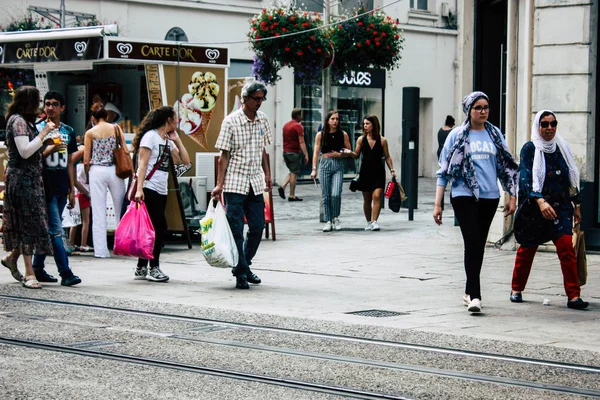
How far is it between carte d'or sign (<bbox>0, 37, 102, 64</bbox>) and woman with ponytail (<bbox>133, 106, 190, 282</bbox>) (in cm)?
335

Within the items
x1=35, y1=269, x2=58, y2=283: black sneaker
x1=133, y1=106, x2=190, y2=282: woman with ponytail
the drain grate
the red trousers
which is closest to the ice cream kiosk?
x1=133, y1=106, x2=190, y2=282: woman with ponytail

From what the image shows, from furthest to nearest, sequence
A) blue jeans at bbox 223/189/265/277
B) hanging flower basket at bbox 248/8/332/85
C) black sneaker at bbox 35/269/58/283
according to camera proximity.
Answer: hanging flower basket at bbox 248/8/332/85, black sneaker at bbox 35/269/58/283, blue jeans at bbox 223/189/265/277

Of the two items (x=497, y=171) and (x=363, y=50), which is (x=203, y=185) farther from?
(x=363, y=50)

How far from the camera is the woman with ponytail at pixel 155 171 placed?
444 inches

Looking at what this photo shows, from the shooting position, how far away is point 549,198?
31.4 feet

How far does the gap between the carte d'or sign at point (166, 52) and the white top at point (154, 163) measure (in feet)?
11.0

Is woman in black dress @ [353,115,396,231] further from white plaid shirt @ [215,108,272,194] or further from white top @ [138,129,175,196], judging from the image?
white plaid shirt @ [215,108,272,194]

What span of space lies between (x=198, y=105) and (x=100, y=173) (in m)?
2.69

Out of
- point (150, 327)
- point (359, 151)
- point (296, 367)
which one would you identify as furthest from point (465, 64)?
point (296, 367)

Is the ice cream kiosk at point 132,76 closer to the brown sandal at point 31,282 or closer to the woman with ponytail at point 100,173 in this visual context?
the woman with ponytail at point 100,173

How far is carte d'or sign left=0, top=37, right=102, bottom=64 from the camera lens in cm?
1490

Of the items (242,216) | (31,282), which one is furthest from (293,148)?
(31,282)

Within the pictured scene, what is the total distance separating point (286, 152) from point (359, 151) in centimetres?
679

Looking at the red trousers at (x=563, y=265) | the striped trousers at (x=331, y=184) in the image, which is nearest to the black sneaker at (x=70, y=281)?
the red trousers at (x=563, y=265)
